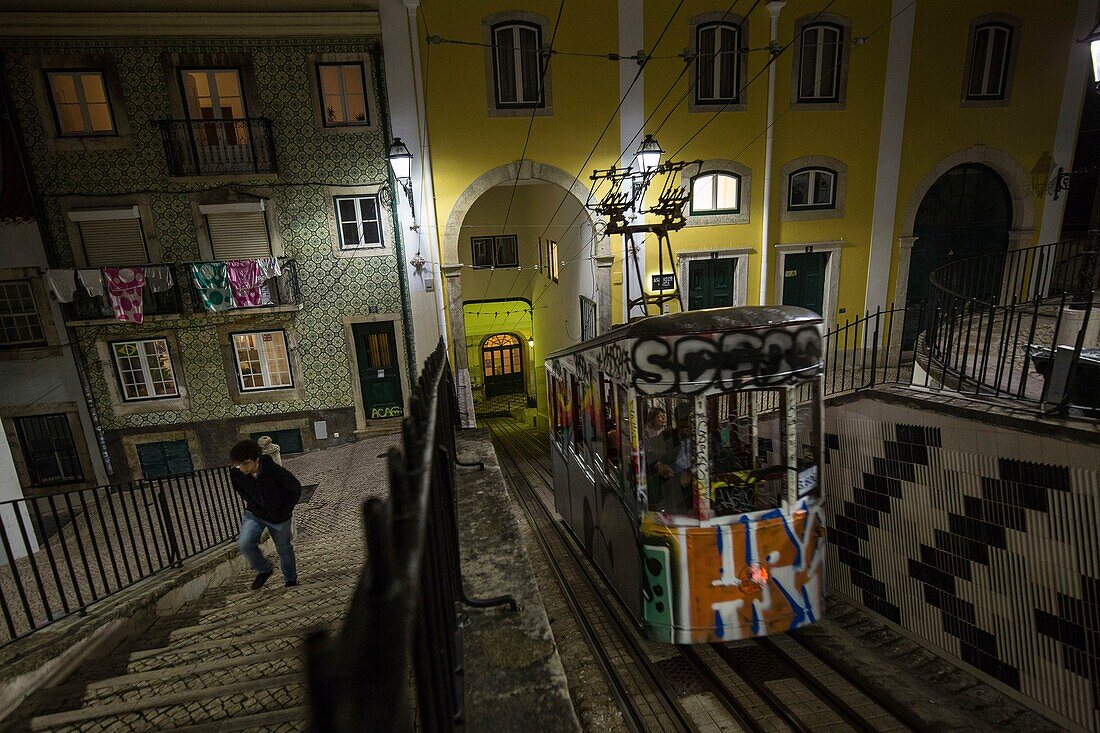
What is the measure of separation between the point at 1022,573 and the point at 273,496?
677 centimetres

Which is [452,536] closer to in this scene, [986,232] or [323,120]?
[323,120]

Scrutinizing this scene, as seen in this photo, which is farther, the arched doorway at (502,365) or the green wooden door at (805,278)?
the arched doorway at (502,365)

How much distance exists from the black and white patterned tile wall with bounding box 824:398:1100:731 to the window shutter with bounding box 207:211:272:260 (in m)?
12.5

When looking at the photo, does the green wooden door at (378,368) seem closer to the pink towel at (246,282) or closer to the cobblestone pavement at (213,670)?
the pink towel at (246,282)

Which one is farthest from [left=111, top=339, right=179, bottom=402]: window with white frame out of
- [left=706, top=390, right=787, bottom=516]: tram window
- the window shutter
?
[left=706, top=390, right=787, bottom=516]: tram window

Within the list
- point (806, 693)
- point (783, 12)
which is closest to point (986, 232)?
point (783, 12)

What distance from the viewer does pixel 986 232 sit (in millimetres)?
12633

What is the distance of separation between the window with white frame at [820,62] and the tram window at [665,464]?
11821 millimetres

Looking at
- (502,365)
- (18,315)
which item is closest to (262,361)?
(18,315)

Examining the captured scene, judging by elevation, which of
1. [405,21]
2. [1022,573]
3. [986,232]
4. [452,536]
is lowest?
[1022,573]

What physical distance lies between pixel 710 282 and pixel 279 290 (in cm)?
1115

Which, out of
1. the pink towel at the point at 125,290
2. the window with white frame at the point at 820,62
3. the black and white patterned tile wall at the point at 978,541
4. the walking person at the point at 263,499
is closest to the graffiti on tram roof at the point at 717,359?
the black and white patterned tile wall at the point at 978,541

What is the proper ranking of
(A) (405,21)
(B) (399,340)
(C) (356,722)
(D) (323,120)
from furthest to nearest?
1. (B) (399,340)
2. (D) (323,120)
3. (A) (405,21)
4. (C) (356,722)

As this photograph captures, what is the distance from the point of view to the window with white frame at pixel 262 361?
11.6m
